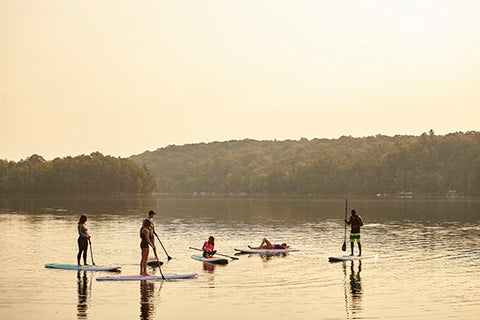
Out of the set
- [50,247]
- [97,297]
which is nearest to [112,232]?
[50,247]

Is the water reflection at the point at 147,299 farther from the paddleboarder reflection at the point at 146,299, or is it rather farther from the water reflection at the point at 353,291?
the water reflection at the point at 353,291

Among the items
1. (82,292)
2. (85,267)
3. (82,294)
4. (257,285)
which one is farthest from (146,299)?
(85,267)

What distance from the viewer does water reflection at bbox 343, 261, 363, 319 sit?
2305cm

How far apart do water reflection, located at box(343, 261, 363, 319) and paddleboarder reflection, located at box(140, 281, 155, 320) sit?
6528mm

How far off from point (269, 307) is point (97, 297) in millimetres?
6532

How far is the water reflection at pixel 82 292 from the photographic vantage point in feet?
73.4

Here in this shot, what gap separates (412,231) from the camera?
6197 cm

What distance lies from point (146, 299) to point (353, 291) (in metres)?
8.13

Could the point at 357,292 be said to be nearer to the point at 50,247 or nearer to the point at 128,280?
the point at 128,280

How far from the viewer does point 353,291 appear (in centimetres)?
2686

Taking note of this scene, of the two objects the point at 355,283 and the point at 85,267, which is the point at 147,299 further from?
the point at 355,283

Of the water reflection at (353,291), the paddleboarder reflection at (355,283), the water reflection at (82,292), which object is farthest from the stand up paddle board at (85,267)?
the paddleboarder reflection at (355,283)

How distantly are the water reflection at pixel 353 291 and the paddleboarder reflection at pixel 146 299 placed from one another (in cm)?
653

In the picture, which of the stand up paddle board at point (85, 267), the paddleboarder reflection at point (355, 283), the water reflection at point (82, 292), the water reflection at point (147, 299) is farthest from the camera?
the stand up paddle board at point (85, 267)
